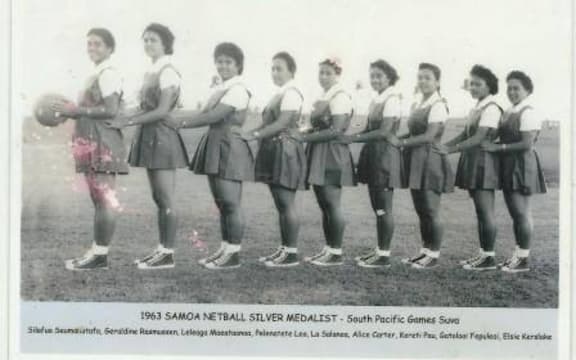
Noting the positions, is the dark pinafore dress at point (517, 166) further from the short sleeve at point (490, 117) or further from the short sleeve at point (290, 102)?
the short sleeve at point (290, 102)

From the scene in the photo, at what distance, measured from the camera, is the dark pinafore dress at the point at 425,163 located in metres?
2.38

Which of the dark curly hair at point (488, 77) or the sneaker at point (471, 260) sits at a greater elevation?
the dark curly hair at point (488, 77)

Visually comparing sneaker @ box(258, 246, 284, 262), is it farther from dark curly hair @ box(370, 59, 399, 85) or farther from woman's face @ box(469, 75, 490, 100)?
woman's face @ box(469, 75, 490, 100)

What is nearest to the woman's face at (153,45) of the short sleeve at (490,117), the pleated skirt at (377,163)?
the pleated skirt at (377,163)

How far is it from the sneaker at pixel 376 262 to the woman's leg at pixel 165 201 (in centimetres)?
63

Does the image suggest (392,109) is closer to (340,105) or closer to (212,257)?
(340,105)

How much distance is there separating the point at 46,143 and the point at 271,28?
82 cm

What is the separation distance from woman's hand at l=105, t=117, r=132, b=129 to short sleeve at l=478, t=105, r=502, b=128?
1145mm

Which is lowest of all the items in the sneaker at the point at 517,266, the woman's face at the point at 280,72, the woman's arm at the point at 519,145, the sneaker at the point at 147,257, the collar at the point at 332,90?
the sneaker at the point at 517,266

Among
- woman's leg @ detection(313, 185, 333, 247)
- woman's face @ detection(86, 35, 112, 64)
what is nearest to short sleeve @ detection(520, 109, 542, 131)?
woman's leg @ detection(313, 185, 333, 247)

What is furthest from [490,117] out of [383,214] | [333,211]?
[333,211]

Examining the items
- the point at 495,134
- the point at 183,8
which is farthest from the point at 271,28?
the point at 495,134

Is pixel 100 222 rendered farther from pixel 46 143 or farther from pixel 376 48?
pixel 376 48

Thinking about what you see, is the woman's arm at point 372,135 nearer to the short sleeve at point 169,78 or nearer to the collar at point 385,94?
the collar at point 385,94
